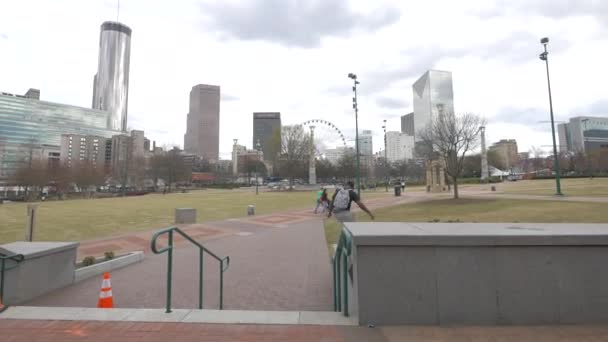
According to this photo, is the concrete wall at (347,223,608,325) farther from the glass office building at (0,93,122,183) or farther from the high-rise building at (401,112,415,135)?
the high-rise building at (401,112,415,135)

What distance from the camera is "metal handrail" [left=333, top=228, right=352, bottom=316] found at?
12.7 feet

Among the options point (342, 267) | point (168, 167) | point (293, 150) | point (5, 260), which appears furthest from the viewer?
point (168, 167)

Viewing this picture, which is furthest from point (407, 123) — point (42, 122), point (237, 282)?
point (42, 122)

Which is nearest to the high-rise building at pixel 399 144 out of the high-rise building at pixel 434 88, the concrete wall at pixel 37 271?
the high-rise building at pixel 434 88

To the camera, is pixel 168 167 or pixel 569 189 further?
pixel 168 167

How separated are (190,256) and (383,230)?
23.1 ft

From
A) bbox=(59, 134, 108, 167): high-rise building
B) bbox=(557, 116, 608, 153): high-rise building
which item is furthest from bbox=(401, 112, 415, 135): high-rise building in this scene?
bbox=(59, 134, 108, 167): high-rise building

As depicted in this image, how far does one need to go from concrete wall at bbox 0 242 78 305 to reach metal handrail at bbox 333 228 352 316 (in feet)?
17.7

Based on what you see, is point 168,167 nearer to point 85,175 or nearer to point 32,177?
point 85,175

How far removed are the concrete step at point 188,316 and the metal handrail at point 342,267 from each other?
0.33 metres

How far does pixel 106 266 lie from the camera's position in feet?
25.2

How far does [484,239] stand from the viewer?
134 inches

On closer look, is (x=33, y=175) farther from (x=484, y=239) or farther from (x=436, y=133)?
(x=484, y=239)

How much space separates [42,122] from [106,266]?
453 feet
